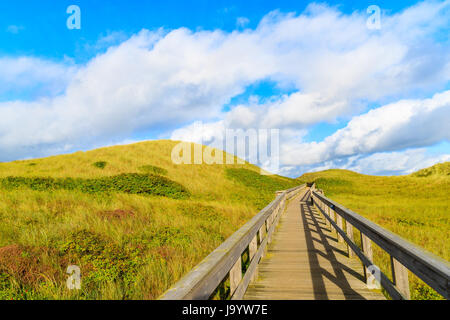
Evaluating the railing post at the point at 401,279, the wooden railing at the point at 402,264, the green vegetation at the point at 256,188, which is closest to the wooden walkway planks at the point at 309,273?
the wooden railing at the point at 402,264

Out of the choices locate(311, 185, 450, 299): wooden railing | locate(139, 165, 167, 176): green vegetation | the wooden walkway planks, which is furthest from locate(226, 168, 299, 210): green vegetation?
locate(311, 185, 450, 299): wooden railing

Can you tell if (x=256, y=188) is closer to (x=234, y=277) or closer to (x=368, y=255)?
(x=368, y=255)

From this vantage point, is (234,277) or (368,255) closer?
(234,277)

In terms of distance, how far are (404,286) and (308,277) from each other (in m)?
1.92

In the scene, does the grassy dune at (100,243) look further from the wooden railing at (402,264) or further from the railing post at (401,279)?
the railing post at (401,279)

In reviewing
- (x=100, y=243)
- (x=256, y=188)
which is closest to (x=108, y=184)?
Answer: (x=100, y=243)

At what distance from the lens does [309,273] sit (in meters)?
4.88

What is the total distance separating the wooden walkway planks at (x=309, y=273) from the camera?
3984mm

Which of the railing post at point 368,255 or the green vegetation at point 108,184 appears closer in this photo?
the railing post at point 368,255

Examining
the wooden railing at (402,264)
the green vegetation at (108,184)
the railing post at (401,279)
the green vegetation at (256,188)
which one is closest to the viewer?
the wooden railing at (402,264)
